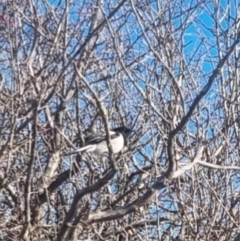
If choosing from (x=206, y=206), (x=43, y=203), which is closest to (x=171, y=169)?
(x=206, y=206)

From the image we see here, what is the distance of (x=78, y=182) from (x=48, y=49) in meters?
1.18

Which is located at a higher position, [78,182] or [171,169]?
[78,182]

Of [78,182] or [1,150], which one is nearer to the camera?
[1,150]

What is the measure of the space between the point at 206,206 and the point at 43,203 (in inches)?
53.2

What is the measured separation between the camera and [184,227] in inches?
278

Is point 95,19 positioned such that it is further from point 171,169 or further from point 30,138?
point 171,169

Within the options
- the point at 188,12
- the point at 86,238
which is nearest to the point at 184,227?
the point at 86,238

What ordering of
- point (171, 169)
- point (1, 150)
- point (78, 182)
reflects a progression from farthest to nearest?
point (78, 182), point (1, 150), point (171, 169)

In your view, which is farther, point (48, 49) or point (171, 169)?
point (48, 49)

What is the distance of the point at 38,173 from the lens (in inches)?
288

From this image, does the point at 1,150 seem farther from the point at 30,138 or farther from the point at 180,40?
the point at 180,40

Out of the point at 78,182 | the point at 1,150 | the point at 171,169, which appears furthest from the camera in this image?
the point at 78,182

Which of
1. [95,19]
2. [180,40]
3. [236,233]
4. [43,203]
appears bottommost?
[236,233]

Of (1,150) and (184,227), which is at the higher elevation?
(1,150)
